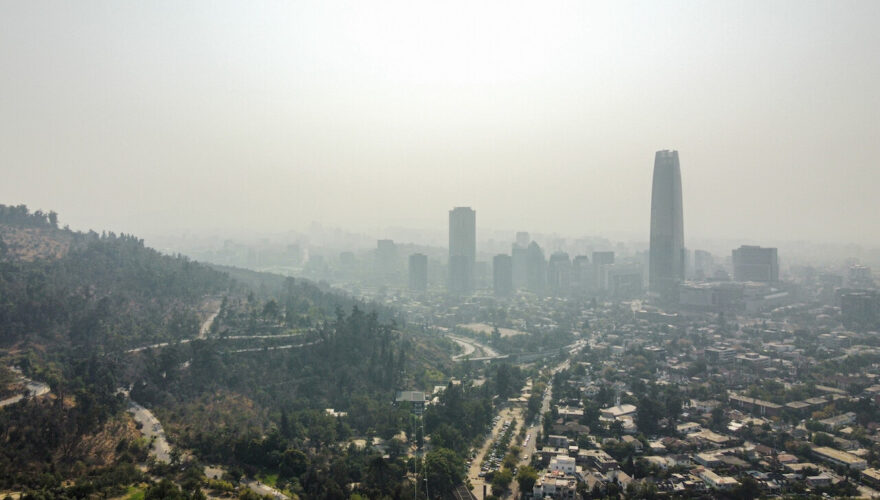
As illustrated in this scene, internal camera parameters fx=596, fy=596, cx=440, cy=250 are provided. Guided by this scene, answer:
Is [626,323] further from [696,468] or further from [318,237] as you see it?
[318,237]

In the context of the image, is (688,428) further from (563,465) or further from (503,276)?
(503,276)

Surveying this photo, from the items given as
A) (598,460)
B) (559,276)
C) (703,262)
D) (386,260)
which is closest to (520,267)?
(559,276)

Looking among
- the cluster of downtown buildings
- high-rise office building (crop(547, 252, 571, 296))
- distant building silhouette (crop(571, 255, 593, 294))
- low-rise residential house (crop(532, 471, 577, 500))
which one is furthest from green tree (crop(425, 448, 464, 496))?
distant building silhouette (crop(571, 255, 593, 294))

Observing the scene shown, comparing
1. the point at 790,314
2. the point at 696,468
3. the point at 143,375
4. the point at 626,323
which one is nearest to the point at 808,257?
the point at 790,314

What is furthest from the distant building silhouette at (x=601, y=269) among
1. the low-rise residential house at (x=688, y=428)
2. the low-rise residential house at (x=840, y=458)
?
the low-rise residential house at (x=840, y=458)

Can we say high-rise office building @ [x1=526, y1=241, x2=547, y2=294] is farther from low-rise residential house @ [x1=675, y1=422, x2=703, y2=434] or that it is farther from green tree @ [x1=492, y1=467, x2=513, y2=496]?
green tree @ [x1=492, y1=467, x2=513, y2=496]

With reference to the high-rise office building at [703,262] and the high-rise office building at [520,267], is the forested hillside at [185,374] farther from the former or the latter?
the high-rise office building at [703,262]
